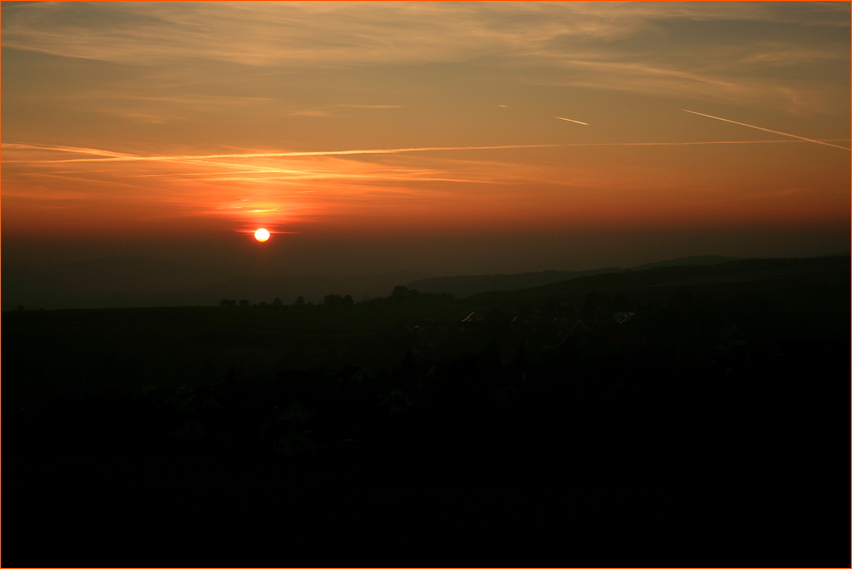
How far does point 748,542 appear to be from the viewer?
2386cm

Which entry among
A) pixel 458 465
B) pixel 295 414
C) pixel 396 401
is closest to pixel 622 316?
pixel 396 401

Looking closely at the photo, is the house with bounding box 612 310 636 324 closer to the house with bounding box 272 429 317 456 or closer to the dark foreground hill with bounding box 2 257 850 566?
the dark foreground hill with bounding box 2 257 850 566

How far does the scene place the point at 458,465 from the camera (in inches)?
1384

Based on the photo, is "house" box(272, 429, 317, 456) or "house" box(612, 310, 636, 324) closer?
"house" box(272, 429, 317, 456)

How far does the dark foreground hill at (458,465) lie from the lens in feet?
81.4

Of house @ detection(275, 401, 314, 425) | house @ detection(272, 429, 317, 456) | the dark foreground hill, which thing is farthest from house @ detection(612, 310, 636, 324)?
house @ detection(272, 429, 317, 456)

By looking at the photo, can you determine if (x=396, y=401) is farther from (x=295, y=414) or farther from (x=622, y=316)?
(x=622, y=316)

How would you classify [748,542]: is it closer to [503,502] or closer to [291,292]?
[503,502]

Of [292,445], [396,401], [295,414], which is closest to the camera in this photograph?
[292,445]

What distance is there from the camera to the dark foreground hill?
24.8 meters

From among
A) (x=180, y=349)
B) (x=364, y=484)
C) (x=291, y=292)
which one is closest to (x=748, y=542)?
(x=364, y=484)

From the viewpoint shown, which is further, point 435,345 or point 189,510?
point 435,345

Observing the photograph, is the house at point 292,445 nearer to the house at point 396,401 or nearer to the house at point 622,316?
the house at point 396,401

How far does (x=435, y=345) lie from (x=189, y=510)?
65572 mm
